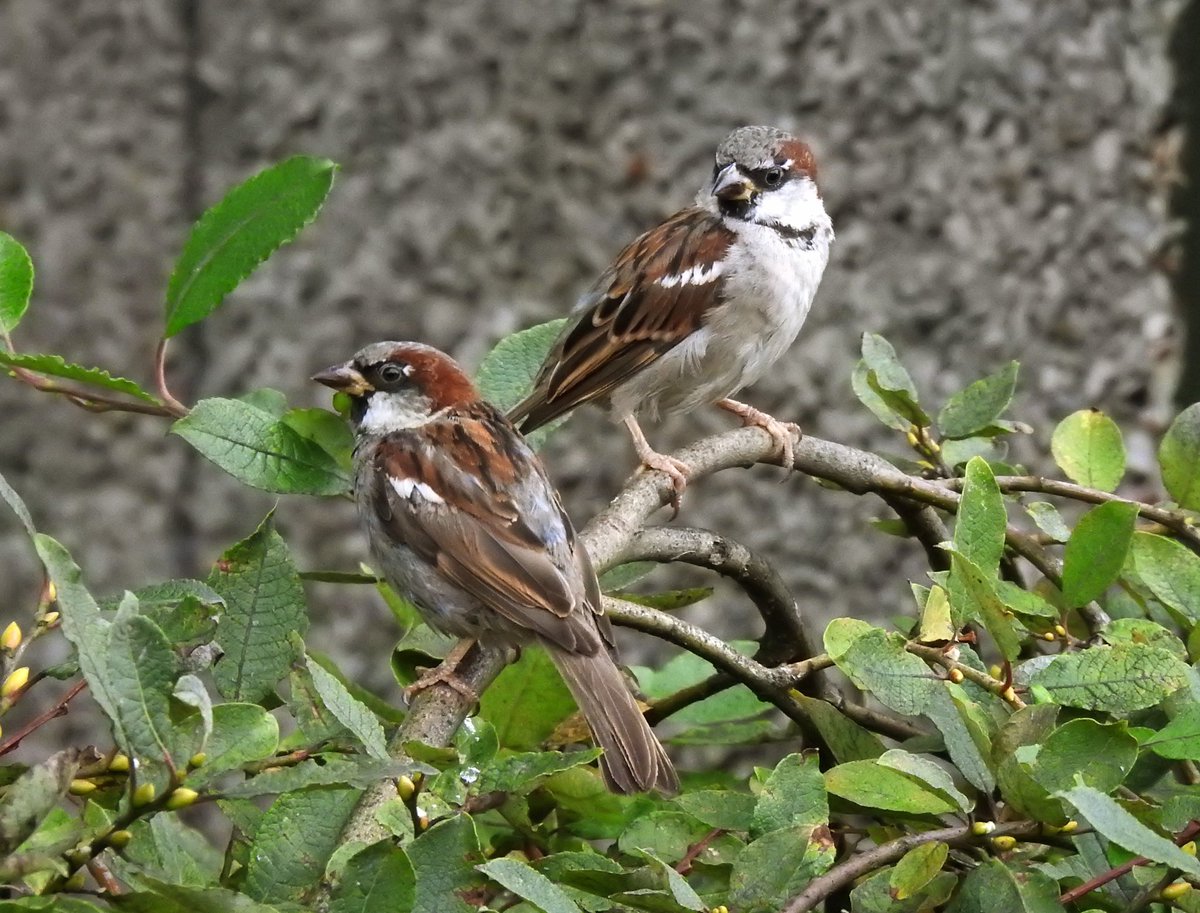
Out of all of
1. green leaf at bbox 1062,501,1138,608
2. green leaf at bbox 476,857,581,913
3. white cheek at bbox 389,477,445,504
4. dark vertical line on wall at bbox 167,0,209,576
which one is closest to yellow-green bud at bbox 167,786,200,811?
green leaf at bbox 476,857,581,913

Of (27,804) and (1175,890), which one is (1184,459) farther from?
(27,804)

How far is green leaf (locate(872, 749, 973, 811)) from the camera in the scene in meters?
0.92

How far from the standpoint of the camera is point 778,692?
1249 millimetres

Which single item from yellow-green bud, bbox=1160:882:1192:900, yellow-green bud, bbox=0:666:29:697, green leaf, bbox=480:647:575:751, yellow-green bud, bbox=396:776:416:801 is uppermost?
yellow-green bud, bbox=0:666:29:697

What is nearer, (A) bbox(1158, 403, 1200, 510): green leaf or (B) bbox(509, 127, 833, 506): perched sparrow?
(A) bbox(1158, 403, 1200, 510): green leaf

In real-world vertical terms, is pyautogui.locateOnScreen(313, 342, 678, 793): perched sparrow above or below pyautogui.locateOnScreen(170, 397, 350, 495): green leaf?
below

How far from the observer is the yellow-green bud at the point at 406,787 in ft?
2.76

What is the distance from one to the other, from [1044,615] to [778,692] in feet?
0.67

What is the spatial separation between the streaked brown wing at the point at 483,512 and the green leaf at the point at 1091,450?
0.51m

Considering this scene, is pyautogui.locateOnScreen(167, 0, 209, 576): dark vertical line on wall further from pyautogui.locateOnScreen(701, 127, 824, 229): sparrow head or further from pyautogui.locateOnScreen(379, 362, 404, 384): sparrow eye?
pyautogui.locateOnScreen(379, 362, 404, 384): sparrow eye

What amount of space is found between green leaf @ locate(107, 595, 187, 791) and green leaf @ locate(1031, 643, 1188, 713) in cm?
51

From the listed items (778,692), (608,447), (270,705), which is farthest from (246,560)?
(608,447)

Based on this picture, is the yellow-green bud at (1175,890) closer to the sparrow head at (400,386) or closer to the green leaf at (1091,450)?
the green leaf at (1091,450)

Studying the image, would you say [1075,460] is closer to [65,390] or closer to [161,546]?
[65,390]
